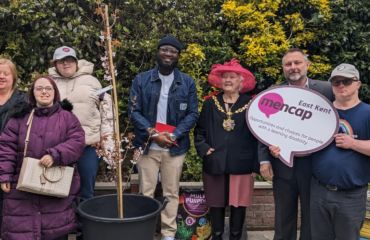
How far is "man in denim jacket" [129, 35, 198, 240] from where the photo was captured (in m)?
4.24

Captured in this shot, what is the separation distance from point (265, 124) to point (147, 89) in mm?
1224

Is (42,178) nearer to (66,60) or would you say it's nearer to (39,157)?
(39,157)

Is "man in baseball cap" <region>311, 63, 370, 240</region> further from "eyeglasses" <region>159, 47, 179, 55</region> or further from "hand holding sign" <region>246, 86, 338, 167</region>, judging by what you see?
"eyeglasses" <region>159, 47, 179, 55</region>

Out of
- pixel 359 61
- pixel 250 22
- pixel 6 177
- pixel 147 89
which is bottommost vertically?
pixel 6 177

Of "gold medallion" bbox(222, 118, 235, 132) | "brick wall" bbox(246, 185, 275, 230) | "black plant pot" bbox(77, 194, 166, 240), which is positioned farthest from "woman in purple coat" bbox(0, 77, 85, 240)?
"brick wall" bbox(246, 185, 275, 230)

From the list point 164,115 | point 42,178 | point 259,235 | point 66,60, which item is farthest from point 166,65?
point 259,235

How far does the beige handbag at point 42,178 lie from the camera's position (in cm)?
335

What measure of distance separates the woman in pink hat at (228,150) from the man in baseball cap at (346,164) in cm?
92

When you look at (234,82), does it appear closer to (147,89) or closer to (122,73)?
(147,89)

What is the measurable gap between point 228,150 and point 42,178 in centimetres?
171

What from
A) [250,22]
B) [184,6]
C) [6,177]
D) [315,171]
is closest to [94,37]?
[184,6]

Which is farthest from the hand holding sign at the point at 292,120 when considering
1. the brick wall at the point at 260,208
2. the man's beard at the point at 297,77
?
the brick wall at the point at 260,208

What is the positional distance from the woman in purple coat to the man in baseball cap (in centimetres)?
202

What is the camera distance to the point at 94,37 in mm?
5477
